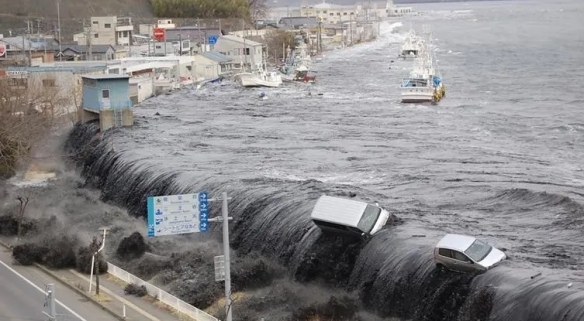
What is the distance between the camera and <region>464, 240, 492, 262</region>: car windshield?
1824 cm

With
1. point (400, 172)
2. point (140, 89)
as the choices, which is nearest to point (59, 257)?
point (400, 172)

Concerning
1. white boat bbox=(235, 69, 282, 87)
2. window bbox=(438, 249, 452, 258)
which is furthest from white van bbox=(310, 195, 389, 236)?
white boat bbox=(235, 69, 282, 87)

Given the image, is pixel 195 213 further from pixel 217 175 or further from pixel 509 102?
pixel 509 102

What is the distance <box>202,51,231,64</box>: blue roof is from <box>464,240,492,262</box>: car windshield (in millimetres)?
60611

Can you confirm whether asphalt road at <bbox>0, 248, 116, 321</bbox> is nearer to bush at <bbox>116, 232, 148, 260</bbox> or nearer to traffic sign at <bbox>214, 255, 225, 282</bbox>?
bush at <bbox>116, 232, 148, 260</bbox>

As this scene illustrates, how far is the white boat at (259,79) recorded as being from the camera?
68188 millimetres

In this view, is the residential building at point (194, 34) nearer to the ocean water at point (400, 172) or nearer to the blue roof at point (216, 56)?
the blue roof at point (216, 56)

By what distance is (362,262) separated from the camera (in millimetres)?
20516

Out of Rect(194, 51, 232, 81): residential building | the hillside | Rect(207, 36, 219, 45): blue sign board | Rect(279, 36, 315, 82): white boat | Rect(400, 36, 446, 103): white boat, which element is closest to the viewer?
Rect(400, 36, 446, 103): white boat

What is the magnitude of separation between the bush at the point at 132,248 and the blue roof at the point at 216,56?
54.2m

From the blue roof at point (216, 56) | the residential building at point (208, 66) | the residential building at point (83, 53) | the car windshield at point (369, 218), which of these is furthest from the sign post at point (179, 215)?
the blue roof at point (216, 56)

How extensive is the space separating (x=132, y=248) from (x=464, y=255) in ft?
32.8

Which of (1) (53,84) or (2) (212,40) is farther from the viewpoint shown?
(2) (212,40)

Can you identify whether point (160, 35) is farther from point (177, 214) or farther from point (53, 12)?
point (177, 214)
